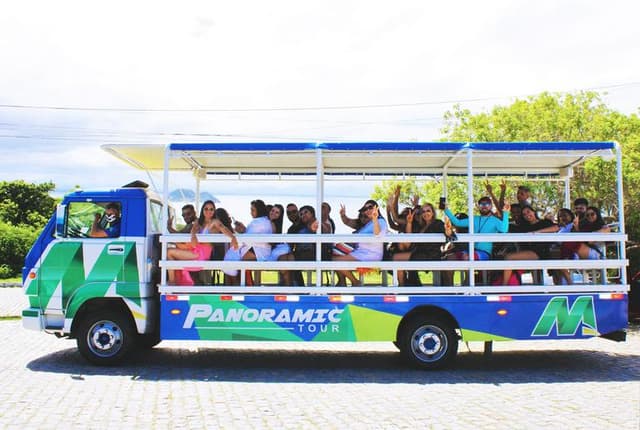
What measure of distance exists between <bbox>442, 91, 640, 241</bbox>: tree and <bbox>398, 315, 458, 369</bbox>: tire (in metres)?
8.54

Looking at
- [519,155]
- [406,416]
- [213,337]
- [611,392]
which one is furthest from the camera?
[519,155]

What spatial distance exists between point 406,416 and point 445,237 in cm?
315

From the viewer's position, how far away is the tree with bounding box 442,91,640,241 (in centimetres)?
1522

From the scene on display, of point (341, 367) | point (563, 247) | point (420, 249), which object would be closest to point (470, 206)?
point (420, 249)

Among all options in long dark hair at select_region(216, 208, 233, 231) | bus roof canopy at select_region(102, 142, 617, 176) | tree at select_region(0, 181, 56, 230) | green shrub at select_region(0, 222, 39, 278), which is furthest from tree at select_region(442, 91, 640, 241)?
tree at select_region(0, 181, 56, 230)

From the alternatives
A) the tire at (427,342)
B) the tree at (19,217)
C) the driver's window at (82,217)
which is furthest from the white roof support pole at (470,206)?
the tree at (19,217)

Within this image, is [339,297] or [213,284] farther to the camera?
[213,284]

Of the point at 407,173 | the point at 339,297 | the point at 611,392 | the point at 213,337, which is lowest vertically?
the point at 611,392

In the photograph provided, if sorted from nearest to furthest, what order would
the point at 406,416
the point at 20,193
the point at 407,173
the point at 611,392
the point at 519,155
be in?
the point at 406,416 → the point at 611,392 → the point at 519,155 → the point at 407,173 → the point at 20,193

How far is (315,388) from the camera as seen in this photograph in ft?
25.6

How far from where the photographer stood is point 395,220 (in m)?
9.76

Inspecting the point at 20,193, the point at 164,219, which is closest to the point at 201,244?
the point at 164,219

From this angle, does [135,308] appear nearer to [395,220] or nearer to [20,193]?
[395,220]

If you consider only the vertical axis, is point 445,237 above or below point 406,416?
above
